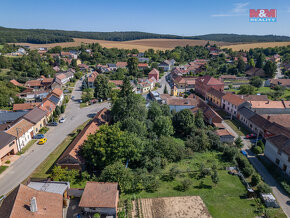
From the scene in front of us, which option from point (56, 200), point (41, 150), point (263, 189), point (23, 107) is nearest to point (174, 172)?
point (263, 189)

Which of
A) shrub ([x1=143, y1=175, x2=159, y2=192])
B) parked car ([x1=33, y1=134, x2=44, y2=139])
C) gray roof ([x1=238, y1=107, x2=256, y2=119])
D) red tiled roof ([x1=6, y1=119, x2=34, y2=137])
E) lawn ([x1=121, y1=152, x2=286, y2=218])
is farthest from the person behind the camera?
gray roof ([x1=238, y1=107, x2=256, y2=119])

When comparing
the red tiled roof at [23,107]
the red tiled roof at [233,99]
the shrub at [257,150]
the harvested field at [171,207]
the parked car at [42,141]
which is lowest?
the harvested field at [171,207]

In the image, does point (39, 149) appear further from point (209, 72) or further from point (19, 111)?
point (209, 72)

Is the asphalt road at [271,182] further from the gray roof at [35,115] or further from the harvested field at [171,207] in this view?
the gray roof at [35,115]

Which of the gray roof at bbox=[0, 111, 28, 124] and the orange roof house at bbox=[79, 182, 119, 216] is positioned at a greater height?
the gray roof at bbox=[0, 111, 28, 124]

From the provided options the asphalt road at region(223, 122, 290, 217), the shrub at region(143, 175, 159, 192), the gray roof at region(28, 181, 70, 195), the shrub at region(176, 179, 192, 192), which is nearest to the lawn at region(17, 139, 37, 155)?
the gray roof at region(28, 181, 70, 195)

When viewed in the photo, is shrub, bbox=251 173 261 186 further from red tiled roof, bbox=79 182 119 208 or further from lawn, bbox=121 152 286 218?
red tiled roof, bbox=79 182 119 208

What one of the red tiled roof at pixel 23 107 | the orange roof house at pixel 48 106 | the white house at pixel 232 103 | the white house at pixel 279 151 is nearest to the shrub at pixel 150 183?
the white house at pixel 279 151

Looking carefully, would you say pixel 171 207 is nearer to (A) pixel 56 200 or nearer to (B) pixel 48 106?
(A) pixel 56 200
